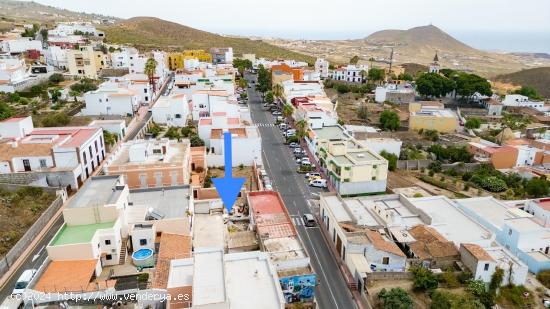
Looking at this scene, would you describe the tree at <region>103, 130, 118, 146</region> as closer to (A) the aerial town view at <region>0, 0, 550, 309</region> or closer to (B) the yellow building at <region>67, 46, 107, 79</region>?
(A) the aerial town view at <region>0, 0, 550, 309</region>

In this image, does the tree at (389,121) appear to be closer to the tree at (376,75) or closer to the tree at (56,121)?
the tree at (376,75)

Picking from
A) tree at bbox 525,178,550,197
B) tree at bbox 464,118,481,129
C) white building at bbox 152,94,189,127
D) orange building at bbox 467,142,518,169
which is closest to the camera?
tree at bbox 525,178,550,197

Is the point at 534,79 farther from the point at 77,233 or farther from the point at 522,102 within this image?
the point at 77,233

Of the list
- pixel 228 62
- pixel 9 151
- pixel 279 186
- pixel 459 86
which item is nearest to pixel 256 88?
pixel 228 62

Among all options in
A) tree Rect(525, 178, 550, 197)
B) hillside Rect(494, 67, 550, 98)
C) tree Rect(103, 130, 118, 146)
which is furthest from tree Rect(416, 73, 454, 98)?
tree Rect(103, 130, 118, 146)

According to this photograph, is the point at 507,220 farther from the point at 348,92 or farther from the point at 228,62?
the point at 228,62

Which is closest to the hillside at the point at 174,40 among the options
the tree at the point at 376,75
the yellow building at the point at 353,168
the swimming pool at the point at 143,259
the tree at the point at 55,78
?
the tree at the point at 376,75
